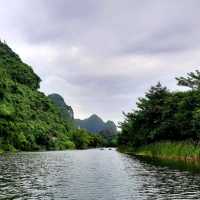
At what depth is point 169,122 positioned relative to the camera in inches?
4173

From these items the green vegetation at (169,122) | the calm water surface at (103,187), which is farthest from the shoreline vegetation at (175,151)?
the calm water surface at (103,187)

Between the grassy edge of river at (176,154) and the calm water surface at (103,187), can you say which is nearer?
the calm water surface at (103,187)

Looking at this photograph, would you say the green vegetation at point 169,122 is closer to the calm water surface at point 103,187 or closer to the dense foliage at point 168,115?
the dense foliage at point 168,115

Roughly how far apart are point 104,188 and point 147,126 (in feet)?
269

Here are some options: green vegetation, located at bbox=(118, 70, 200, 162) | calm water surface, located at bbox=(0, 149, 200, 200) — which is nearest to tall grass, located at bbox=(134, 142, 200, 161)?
green vegetation, located at bbox=(118, 70, 200, 162)

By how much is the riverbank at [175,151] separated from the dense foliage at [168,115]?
2.74 metres

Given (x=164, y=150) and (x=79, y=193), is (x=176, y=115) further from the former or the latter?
(x=79, y=193)

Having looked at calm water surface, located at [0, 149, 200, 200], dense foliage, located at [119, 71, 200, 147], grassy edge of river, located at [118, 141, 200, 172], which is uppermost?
dense foliage, located at [119, 71, 200, 147]

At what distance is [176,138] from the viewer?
106062 millimetres

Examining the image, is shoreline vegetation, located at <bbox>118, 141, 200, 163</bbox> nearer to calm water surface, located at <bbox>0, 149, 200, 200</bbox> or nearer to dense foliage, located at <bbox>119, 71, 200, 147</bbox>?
dense foliage, located at <bbox>119, 71, 200, 147</bbox>

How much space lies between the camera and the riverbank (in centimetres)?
7989

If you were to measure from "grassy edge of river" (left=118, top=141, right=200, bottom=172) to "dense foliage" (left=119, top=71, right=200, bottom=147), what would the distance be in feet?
9.49

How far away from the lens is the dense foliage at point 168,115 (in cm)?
9450

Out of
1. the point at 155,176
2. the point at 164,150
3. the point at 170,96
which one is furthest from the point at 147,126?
the point at 155,176
